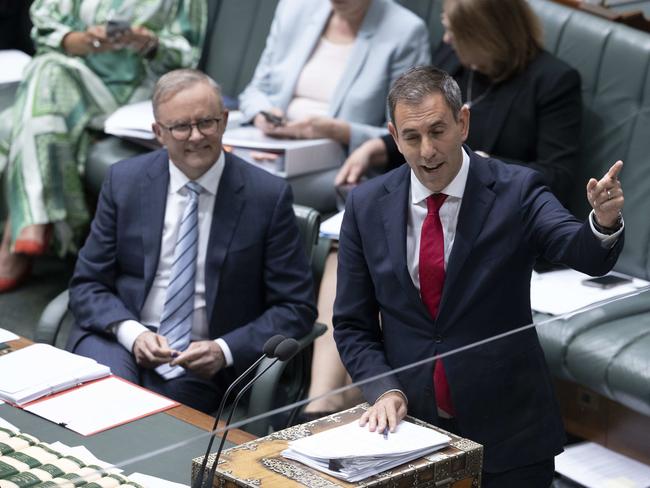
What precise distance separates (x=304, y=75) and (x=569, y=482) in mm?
2398

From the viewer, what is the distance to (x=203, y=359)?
2.83 m

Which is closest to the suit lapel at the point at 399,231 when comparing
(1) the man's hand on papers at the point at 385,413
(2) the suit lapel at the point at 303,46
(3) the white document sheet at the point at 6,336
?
(1) the man's hand on papers at the point at 385,413

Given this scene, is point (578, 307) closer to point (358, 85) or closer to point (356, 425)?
point (356, 425)

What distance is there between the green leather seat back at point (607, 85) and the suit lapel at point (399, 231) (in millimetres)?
1260

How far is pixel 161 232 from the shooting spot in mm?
2947

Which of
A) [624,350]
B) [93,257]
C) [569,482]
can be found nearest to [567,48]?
[624,350]

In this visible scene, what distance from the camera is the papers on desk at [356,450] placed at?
5.77ft

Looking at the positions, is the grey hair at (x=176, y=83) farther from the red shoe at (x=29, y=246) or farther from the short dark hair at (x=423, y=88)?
the red shoe at (x=29, y=246)

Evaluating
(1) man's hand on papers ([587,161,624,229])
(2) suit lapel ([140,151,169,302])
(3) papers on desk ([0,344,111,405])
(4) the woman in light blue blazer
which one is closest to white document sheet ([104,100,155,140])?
(4) the woman in light blue blazer

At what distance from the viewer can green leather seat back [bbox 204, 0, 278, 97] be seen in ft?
15.4

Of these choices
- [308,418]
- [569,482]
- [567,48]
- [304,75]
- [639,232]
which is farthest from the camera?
[304,75]

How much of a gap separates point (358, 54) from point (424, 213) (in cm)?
191

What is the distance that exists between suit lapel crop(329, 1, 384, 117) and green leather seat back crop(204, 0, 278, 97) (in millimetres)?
679

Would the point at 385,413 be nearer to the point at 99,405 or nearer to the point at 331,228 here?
the point at 99,405
